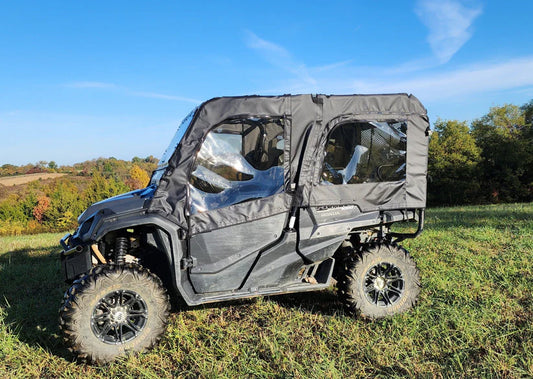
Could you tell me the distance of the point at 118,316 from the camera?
3420 millimetres

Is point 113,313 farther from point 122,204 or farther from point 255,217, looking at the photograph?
point 255,217

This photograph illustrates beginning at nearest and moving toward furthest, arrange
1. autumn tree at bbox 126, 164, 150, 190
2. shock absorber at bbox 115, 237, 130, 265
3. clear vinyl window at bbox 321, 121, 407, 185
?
shock absorber at bbox 115, 237, 130, 265, clear vinyl window at bbox 321, 121, 407, 185, autumn tree at bbox 126, 164, 150, 190

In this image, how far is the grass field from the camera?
2984mm

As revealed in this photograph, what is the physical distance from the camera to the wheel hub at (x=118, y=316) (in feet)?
11.0

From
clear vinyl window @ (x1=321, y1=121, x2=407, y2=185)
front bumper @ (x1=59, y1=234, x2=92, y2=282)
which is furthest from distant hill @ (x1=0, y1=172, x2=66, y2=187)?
clear vinyl window @ (x1=321, y1=121, x2=407, y2=185)

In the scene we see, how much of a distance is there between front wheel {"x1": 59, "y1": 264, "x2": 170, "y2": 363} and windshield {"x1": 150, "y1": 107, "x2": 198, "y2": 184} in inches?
40.7

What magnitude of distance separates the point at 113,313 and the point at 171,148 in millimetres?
1678

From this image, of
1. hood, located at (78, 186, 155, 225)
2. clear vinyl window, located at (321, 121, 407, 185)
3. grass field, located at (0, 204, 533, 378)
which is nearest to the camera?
grass field, located at (0, 204, 533, 378)

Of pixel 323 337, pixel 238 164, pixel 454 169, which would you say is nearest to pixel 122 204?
pixel 238 164

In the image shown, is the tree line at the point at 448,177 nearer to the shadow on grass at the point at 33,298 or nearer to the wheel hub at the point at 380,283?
the shadow on grass at the point at 33,298

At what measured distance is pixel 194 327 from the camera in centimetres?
383

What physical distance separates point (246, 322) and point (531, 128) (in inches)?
2007

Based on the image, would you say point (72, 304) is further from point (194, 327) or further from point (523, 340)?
point (523, 340)

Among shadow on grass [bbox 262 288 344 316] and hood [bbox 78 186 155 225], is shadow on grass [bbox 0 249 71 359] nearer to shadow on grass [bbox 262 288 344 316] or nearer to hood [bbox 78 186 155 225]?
hood [bbox 78 186 155 225]
